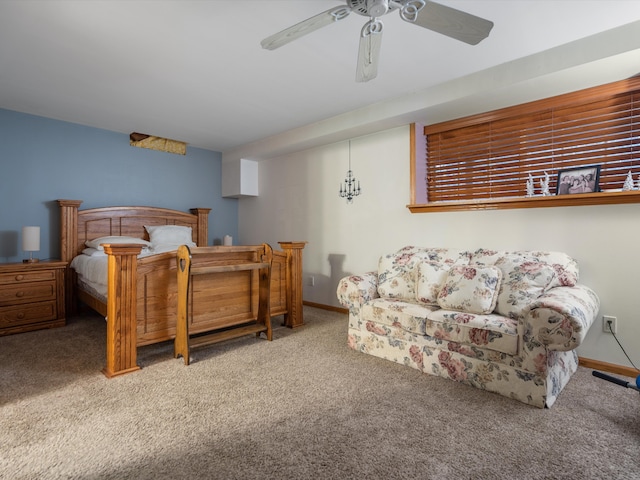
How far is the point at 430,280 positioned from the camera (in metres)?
2.74

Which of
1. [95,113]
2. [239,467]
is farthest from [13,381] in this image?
[95,113]

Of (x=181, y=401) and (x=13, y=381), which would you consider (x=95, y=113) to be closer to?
(x=13, y=381)

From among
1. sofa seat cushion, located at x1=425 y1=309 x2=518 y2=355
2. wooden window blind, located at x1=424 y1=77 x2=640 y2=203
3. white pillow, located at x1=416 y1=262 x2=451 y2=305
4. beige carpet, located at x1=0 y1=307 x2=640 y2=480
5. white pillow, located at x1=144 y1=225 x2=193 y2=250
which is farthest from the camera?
white pillow, located at x1=144 y1=225 x2=193 y2=250

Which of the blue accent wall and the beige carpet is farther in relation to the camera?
the blue accent wall

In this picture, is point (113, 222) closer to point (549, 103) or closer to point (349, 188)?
point (349, 188)

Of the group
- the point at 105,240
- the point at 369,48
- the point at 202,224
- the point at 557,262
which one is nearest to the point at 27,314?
the point at 105,240

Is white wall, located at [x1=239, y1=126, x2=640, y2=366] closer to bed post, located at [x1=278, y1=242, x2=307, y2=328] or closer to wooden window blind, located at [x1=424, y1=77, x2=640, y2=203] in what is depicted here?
wooden window blind, located at [x1=424, y1=77, x2=640, y2=203]

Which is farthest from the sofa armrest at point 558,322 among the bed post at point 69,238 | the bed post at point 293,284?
the bed post at point 69,238

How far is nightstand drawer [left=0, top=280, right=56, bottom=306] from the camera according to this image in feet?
10.9

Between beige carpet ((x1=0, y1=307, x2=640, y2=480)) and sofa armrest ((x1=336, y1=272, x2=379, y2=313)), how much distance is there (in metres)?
0.45

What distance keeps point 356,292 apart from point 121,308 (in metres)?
1.72

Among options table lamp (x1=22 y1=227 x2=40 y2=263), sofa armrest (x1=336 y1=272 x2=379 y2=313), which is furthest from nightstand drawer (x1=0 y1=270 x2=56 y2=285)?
sofa armrest (x1=336 y1=272 x2=379 y2=313)

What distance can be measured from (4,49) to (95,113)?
134cm

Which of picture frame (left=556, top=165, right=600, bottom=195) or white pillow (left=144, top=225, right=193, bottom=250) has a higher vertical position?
picture frame (left=556, top=165, right=600, bottom=195)
